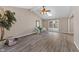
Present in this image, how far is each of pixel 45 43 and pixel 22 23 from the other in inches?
28.7

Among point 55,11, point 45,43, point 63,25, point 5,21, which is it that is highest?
point 55,11

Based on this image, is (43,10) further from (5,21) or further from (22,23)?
(5,21)

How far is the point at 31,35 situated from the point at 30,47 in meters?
0.29

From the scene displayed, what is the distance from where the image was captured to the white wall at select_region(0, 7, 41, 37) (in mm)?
2181

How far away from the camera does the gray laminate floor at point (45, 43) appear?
217cm

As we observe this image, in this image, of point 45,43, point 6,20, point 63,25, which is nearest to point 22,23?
point 6,20

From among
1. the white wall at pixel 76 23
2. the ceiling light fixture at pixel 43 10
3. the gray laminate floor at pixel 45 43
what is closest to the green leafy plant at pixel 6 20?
the gray laminate floor at pixel 45 43

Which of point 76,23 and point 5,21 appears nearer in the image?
point 5,21

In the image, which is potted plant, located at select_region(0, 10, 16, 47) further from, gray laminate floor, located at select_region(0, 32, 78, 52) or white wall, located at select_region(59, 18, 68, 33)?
white wall, located at select_region(59, 18, 68, 33)

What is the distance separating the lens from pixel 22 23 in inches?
91.0

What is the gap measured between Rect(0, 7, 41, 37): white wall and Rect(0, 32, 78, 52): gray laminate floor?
0.16 metres

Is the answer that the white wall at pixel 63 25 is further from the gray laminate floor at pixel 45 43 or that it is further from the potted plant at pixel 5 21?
the potted plant at pixel 5 21

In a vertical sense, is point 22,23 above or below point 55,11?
below

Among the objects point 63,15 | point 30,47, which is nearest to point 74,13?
point 63,15
